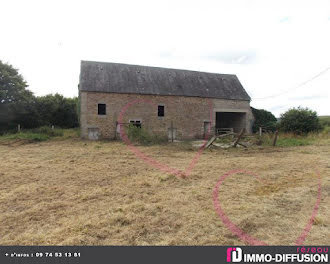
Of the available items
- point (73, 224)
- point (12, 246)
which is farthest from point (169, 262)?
point (12, 246)

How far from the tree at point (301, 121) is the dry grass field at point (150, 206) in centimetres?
1327

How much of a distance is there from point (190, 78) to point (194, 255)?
66.9 feet

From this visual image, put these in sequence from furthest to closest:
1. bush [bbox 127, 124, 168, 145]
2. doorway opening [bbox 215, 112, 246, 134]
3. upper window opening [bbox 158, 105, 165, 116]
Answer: doorway opening [bbox 215, 112, 246, 134], upper window opening [bbox 158, 105, 165, 116], bush [bbox 127, 124, 168, 145]

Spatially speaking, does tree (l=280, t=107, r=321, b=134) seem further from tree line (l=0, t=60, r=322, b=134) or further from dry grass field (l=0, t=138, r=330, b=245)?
dry grass field (l=0, t=138, r=330, b=245)

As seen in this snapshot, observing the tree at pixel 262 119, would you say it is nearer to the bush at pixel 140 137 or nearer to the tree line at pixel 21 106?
the bush at pixel 140 137

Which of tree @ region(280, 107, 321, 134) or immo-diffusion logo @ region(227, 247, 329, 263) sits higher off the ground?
tree @ region(280, 107, 321, 134)

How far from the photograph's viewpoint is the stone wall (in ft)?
55.9

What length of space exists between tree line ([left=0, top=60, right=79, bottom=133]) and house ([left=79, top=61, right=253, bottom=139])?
7.24 meters

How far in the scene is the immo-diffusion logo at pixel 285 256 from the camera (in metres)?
2.53

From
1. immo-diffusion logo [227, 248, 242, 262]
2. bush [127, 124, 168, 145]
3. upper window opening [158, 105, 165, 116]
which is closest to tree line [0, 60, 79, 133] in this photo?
bush [127, 124, 168, 145]

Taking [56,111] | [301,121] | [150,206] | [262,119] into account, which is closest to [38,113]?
[56,111]

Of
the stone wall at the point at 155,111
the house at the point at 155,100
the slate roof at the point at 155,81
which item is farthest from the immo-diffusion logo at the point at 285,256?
the slate roof at the point at 155,81

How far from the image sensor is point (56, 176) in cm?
621

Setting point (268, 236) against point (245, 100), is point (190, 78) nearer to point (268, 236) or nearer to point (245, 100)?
point (245, 100)
